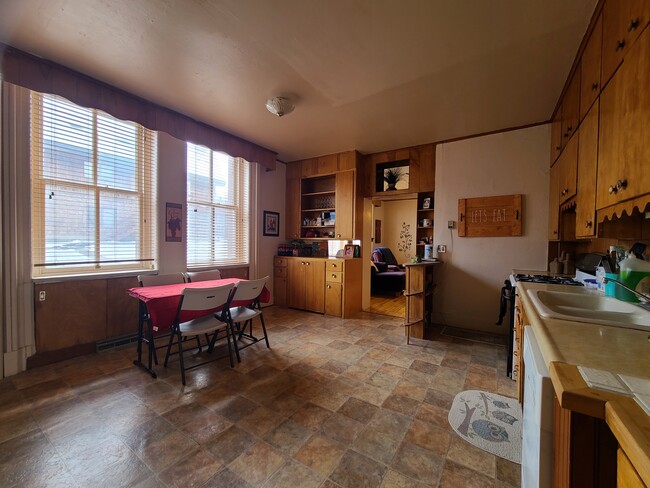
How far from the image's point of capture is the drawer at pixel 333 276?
426 cm

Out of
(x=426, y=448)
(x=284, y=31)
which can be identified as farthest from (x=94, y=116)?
(x=426, y=448)

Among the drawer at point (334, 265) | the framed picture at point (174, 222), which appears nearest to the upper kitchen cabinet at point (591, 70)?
the drawer at point (334, 265)

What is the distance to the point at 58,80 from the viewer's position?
2352mm

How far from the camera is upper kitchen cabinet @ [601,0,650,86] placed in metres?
1.07

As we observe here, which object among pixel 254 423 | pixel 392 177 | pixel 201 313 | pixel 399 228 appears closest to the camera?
pixel 254 423

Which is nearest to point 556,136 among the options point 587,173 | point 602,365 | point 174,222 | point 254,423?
point 587,173

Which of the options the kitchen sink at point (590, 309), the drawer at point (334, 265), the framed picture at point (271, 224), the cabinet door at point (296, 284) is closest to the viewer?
the kitchen sink at point (590, 309)

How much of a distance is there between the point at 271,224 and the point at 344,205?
1.44 metres

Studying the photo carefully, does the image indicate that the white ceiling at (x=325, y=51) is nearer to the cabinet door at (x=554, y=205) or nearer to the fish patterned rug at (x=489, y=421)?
the cabinet door at (x=554, y=205)

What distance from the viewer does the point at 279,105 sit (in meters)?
2.81

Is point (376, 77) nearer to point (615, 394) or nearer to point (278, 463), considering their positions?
point (615, 394)

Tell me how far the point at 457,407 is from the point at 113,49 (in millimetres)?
3898

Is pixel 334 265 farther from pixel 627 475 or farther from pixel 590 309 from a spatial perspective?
pixel 627 475

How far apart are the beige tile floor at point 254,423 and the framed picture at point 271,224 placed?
2448mm
